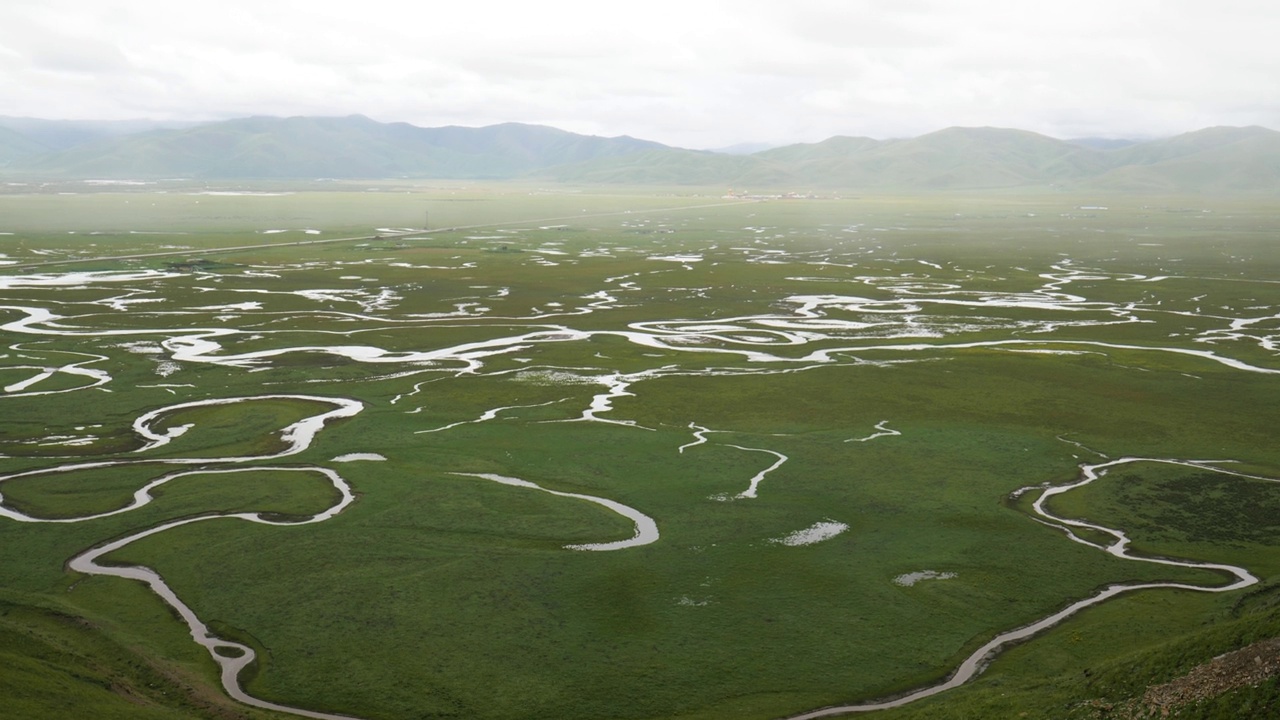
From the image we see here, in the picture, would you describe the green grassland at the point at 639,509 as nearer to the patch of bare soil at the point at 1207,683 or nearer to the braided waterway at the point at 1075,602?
the braided waterway at the point at 1075,602

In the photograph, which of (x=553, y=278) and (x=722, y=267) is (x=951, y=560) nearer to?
(x=553, y=278)

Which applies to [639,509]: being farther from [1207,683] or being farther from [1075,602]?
[1207,683]

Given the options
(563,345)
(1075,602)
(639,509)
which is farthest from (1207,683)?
(563,345)

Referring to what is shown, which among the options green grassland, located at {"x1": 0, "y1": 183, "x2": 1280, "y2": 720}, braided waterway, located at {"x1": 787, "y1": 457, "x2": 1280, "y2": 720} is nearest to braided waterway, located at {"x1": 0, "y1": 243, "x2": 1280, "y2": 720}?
braided waterway, located at {"x1": 787, "y1": 457, "x2": 1280, "y2": 720}

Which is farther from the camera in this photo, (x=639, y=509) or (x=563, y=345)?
(x=563, y=345)

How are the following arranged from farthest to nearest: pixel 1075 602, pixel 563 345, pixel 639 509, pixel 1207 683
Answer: pixel 563 345
pixel 639 509
pixel 1075 602
pixel 1207 683

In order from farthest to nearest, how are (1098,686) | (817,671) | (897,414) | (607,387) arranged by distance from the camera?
(607,387), (897,414), (817,671), (1098,686)

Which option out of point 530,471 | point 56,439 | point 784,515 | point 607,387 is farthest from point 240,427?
point 784,515
